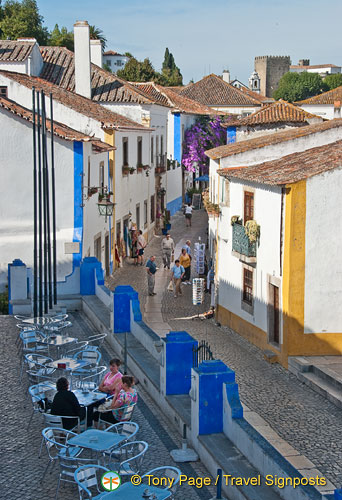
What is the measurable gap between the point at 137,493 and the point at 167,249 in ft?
74.1

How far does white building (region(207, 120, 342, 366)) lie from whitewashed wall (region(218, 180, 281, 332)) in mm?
25

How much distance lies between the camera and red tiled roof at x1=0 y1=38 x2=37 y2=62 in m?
34.4

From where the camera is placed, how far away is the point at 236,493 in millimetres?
8547

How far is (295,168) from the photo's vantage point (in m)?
19.2

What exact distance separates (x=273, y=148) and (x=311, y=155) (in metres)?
3.86

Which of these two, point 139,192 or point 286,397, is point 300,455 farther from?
point 139,192

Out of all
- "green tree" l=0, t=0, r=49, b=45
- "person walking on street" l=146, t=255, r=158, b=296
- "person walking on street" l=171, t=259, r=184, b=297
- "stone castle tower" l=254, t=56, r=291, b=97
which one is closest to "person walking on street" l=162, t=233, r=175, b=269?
"person walking on street" l=146, t=255, r=158, b=296

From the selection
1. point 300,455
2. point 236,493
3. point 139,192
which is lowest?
point 300,455

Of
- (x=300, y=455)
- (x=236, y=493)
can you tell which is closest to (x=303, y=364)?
(x=300, y=455)

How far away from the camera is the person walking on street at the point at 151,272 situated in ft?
83.7

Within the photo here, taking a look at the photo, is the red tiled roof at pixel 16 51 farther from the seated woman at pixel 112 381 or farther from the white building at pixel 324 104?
the white building at pixel 324 104

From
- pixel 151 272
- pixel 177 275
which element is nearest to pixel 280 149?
pixel 177 275

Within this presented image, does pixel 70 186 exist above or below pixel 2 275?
above

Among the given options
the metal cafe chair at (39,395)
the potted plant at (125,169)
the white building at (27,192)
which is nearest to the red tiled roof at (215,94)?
the potted plant at (125,169)
